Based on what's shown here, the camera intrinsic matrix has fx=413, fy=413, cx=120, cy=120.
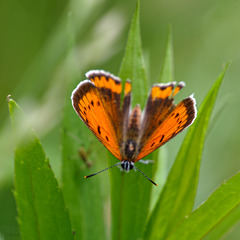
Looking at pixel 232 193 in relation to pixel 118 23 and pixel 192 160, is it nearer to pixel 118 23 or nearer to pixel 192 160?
pixel 192 160

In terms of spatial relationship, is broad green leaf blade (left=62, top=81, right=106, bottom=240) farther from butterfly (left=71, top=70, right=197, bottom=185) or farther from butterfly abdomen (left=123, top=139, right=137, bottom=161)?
butterfly abdomen (left=123, top=139, right=137, bottom=161)

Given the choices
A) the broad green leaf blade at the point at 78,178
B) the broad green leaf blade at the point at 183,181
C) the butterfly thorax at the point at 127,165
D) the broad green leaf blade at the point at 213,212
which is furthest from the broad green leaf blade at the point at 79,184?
the broad green leaf blade at the point at 213,212

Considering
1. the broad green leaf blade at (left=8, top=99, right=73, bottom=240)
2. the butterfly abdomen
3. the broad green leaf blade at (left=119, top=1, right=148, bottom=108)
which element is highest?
the broad green leaf blade at (left=119, top=1, right=148, bottom=108)

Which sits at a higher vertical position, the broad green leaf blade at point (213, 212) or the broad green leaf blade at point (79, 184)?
the broad green leaf blade at point (79, 184)

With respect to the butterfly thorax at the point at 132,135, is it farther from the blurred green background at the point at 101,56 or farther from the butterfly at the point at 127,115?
the blurred green background at the point at 101,56

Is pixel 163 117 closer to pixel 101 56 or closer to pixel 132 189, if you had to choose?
pixel 132 189

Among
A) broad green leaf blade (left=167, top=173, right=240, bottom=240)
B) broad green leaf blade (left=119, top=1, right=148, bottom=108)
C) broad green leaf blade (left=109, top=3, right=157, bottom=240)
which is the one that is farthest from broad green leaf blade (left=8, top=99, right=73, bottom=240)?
broad green leaf blade (left=119, top=1, right=148, bottom=108)
